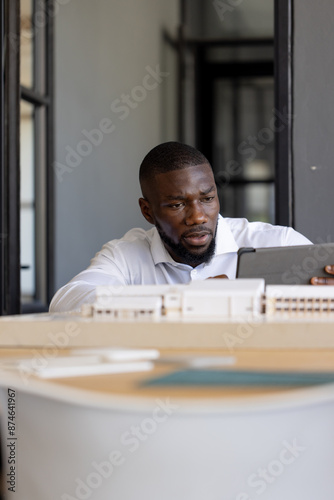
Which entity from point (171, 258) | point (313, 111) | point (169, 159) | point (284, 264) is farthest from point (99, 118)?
point (284, 264)

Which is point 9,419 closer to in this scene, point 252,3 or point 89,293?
point 89,293

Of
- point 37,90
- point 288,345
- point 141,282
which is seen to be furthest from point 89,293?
point 37,90

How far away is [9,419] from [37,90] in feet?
12.9

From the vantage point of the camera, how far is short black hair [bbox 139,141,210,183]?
92.0 inches

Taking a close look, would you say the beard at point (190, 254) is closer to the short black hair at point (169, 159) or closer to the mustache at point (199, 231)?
the mustache at point (199, 231)

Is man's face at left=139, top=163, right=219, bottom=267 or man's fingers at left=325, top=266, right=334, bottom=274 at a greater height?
man's face at left=139, top=163, right=219, bottom=267

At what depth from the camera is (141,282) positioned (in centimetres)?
237

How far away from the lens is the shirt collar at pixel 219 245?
2.30 meters

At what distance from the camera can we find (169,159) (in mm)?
2373

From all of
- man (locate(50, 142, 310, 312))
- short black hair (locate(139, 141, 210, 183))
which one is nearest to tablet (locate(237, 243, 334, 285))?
man (locate(50, 142, 310, 312))

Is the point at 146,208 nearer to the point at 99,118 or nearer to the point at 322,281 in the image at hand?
the point at 322,281

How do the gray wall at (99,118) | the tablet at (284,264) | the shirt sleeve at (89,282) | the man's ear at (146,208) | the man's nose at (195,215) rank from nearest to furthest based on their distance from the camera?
the tablet at (284,264), the shirt sleeve at (89,282), the man's nose at (195,215), the man's ear at (146,208), the gray wall at (99,118)

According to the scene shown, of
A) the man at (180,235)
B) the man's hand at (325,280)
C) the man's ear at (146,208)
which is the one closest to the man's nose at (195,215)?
the man at (180,235)

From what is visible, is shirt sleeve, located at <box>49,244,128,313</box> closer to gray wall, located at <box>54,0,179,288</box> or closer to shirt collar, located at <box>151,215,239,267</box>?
shirt collar, located at <box>151,215,239,267</box>
